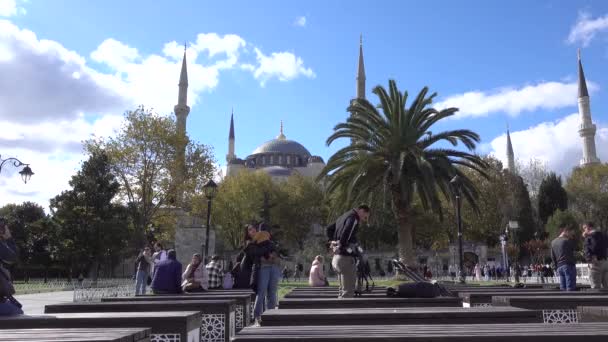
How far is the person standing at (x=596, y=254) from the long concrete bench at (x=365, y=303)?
5.28 metres

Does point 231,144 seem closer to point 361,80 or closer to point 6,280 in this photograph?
point 361,80

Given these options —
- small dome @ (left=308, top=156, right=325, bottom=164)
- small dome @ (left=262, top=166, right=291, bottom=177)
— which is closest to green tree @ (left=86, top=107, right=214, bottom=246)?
small dome @ (left=262, top=166, right=291, bottom=177)

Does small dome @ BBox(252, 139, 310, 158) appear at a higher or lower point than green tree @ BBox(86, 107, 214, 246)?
higher

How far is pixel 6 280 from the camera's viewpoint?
5.72 meters

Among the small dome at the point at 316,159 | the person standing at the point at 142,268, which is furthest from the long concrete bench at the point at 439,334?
the small dome at the point at 316,159

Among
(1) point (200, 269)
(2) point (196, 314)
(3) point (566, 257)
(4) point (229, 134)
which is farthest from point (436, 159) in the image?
(4) point (229, 134)

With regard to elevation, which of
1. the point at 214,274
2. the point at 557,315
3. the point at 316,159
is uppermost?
the point at 316,159

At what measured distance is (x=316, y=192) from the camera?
56406 mm

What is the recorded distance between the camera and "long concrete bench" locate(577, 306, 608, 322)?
209 inches

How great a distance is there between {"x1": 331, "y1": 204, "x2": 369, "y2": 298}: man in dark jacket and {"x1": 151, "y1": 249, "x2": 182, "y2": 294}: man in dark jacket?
2.80 meters

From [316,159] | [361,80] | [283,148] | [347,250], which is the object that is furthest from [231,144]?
[347,250]

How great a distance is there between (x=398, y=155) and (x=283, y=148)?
72.8m

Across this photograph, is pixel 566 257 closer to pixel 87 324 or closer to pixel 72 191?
pixel 87 324

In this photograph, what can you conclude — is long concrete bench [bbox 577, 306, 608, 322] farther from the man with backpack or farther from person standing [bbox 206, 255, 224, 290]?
person standing [bbox 206, 255, 224, 290]
